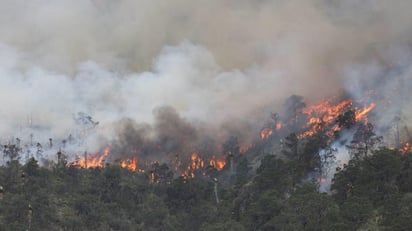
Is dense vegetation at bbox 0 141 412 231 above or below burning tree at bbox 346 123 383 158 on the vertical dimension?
below

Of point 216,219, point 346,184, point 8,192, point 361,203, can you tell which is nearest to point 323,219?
point 361,203

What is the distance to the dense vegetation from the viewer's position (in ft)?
335

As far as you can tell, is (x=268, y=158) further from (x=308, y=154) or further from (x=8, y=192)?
(x=8, y=192)

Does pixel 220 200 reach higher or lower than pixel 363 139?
lower

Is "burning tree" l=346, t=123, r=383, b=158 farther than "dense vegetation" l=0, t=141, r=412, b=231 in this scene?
Yes

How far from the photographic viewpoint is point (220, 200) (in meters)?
177

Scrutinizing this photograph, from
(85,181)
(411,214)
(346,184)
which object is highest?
(85,181)

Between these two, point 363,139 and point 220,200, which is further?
point 363,139

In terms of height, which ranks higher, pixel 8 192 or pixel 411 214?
pixel 8 192

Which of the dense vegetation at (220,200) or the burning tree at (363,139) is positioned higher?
the burning tree at (363,139)

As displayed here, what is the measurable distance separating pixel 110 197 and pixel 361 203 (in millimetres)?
→ 98930

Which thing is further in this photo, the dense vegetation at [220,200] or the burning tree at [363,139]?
the burning tree at [363,139]

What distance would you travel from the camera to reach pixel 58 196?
164m

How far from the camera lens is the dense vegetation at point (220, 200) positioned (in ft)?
335
